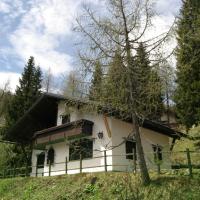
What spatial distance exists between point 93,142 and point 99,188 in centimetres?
570

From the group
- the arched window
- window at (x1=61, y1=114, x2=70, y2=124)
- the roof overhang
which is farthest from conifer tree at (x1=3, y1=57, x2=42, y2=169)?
window at (x1=61, y1=114, x2=70, y2=124)

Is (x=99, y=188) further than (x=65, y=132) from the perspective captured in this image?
No

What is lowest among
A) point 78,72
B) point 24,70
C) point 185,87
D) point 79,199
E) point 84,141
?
point 79,199

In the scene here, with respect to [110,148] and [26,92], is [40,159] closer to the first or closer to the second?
[110,148]

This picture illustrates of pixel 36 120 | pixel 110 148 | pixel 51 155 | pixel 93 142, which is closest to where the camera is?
pixel 110 148

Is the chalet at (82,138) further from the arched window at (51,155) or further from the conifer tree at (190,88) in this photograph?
the conifer tree at (190,88)

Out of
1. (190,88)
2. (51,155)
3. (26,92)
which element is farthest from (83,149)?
(26,92)

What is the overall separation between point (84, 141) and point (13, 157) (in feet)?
46.9

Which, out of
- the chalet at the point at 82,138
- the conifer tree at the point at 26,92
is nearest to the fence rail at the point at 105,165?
the chalet at the point at 82,138

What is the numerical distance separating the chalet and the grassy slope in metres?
1.52

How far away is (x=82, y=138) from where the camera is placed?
76.4 ft

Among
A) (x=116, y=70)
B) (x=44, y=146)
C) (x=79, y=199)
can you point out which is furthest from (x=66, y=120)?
(x=116, y=70)

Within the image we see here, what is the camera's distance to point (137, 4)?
16.0 metres

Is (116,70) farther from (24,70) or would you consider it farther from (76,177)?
(24,70)
